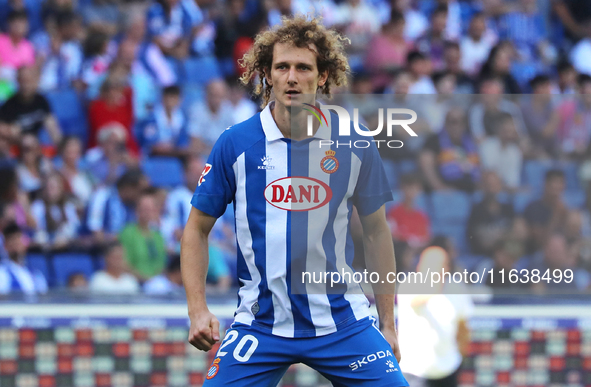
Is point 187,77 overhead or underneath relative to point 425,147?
overhead

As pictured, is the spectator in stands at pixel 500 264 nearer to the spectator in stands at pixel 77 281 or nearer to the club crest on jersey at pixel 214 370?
the club crest on jersey at pixel 214 370

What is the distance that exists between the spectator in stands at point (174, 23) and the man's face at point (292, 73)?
18.7 ft

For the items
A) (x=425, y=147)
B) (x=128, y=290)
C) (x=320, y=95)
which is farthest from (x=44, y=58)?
(x=320, y=95)

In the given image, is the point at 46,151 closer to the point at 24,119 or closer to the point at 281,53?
the point at 24,119

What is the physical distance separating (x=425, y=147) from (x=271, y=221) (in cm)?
228

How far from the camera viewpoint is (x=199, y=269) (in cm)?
335

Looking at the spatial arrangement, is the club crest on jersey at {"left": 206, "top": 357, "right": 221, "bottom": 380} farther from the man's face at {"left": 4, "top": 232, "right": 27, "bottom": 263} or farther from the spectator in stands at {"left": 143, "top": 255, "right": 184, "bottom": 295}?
the man's face at {"left": 4, "top": 232, "right": 27, "bottom": 263}

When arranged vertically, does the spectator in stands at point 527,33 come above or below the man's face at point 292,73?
above

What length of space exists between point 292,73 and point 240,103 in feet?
16.0

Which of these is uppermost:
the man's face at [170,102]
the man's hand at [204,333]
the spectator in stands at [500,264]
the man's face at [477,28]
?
the man's face at [477,28]

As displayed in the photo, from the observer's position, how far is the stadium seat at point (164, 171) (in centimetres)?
734

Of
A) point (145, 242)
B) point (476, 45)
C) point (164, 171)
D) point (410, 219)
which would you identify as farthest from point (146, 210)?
point (476, 45)

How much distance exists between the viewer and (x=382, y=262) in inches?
137

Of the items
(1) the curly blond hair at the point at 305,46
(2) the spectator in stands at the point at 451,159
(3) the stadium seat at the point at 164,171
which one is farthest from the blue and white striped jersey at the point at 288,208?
(3) the stadium seat at the point at 164,171
